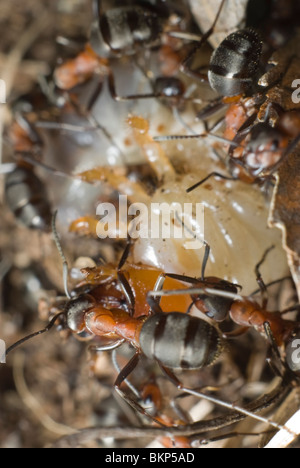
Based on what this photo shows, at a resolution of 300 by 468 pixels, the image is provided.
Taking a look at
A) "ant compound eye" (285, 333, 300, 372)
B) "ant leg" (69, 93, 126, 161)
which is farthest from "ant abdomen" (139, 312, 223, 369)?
"ant leg" (69, 93, 126, 161)

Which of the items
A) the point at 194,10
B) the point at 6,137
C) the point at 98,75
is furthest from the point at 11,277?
the point at 194,10

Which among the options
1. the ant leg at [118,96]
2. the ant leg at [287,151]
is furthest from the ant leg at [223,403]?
the ant leg at [118,96]

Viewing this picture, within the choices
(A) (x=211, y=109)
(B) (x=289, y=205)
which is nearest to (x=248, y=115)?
(A) (x=211, y=109)

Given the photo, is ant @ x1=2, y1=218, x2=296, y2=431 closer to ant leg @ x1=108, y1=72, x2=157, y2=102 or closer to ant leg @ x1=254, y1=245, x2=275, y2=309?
ant leg @ x1=254, y1=245, x2=275, y2=309

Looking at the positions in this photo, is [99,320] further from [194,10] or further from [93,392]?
[194,10]

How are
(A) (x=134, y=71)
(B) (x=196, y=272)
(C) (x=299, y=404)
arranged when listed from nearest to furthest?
(C) (x=299, y=404) < (B) (x=196, y=272) < (A) (x=134, y=71)

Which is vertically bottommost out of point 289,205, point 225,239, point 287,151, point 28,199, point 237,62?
point 28,199

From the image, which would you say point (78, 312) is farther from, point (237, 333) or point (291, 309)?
point (291, 309)
